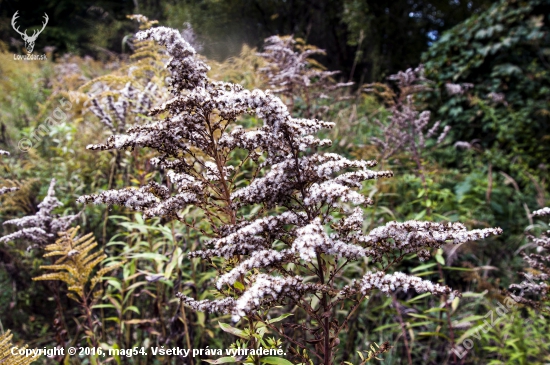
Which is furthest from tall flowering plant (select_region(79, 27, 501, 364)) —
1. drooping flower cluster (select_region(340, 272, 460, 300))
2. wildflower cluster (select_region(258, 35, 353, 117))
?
wildflower cluster (select_region(258, 35, 353, 117))

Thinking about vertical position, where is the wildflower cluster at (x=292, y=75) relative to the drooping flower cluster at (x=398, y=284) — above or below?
above

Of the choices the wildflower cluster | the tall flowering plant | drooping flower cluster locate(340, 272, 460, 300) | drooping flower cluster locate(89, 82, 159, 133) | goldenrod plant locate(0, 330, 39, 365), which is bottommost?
goldenrod plant locate(0, 330, 39, 365)

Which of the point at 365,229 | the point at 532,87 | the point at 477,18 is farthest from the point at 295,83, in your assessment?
the point at 477,18

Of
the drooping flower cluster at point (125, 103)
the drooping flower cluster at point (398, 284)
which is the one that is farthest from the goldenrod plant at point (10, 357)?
the drooping flower cluster at point (125, 103)

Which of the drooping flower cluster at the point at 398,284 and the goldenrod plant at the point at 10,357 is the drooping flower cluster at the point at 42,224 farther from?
the drooping flower cluster at the point at 398,284

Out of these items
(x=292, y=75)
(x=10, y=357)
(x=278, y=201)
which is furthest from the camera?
(x=292, y=75)

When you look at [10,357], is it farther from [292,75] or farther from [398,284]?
[292,75]

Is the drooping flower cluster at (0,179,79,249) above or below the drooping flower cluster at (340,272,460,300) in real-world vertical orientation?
above

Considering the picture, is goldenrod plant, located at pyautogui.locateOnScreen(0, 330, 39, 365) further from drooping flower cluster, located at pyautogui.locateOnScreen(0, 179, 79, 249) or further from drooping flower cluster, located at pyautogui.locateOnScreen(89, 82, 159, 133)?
drooping flower cluster, located at pyautogui.locateOnScreen(89, 82, 159, 133)

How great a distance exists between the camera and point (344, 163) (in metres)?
1.29

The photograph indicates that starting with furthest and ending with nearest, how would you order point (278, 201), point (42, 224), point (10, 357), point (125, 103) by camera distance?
point (125, 103) → point (42, 224) → point (10, 357) → point (278, 201)

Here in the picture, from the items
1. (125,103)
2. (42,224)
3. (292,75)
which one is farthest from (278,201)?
(292,75)

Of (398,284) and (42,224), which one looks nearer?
(398,284)

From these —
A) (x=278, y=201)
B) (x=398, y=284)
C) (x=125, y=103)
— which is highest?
(x=125, y=103)
